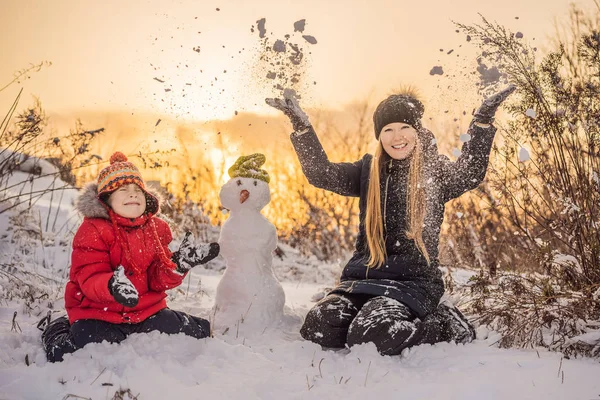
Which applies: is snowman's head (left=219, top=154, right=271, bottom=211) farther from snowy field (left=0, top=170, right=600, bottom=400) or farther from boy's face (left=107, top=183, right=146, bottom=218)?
snowy field (left=0, top=170, right=600, bottom=400)

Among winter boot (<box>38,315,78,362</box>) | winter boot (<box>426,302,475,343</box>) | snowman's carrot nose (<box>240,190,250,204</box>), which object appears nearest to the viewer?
winter boot (<box>38,315,78,362</box>)

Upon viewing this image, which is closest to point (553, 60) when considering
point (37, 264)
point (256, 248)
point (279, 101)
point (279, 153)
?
point (279, 101)

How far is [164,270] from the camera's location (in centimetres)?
315

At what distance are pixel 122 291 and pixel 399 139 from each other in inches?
79.9

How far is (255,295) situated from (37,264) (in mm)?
2879

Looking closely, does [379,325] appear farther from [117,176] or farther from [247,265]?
[117,176]

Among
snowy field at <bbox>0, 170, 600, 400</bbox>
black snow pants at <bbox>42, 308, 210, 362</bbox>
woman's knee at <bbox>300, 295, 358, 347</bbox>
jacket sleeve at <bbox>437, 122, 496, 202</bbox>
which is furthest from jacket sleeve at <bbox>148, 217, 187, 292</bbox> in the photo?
jacket sleeve at <bbox>437, 122, 496, 202</bbox>

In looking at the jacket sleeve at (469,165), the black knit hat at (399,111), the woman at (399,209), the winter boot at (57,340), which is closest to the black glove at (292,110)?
the woman at (399,209)

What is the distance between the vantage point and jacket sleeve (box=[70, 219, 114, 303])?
2801mm

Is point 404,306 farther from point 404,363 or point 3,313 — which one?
point 3,313

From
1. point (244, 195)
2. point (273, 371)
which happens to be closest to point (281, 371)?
point (273, 371)

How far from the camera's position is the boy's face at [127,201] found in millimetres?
3109

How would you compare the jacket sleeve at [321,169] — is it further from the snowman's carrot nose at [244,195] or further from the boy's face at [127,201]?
the boy's face at [127,201]

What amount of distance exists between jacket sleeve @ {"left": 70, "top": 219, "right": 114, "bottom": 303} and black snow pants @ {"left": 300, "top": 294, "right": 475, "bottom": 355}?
127 centimetres
